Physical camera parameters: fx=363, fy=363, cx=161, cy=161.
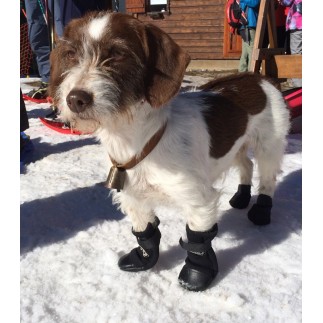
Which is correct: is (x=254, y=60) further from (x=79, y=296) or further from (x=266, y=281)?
(x=79, y=296)

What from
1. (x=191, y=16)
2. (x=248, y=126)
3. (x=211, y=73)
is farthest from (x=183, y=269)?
(x=191, y=16)

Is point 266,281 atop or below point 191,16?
below

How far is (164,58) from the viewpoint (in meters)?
1.87

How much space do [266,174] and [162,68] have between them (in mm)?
1700

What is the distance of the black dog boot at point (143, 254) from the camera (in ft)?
8.29

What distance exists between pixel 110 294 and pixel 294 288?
1186 mm

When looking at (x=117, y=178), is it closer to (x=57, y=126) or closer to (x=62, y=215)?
(x=62, y=215)

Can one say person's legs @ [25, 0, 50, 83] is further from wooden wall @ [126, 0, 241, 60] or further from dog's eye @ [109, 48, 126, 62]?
wooden wall @ [126, 0, 241, 60]

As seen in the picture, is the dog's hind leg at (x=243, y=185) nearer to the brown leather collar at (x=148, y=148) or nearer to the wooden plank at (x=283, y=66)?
the brown leather collar at (x=148, y=148)

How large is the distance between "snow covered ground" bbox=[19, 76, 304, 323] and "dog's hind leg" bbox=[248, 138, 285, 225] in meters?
0.11

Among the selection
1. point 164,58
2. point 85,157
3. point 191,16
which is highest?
point 191,16

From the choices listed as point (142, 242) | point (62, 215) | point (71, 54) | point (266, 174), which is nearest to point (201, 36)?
point (266, 174)

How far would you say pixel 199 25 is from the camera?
12.1 meters

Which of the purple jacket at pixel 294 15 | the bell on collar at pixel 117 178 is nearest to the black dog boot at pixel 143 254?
the bell on collar at pixel 117 178
